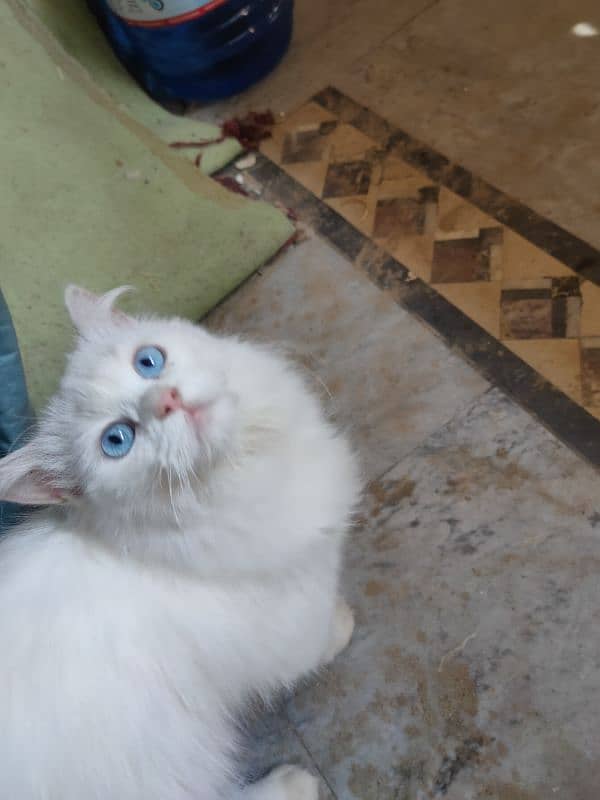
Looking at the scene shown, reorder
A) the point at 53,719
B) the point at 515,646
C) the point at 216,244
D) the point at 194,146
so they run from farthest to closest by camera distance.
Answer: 1. the point at 194,146
2. the point at 216,244
3. the point at 515,646
4. the point at 53,719

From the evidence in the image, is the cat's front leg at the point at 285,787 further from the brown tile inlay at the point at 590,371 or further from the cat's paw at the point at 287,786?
the brown tile inlay at the point at 590,371

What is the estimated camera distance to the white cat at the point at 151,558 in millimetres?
738

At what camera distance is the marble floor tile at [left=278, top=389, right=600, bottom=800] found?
1.02 meters

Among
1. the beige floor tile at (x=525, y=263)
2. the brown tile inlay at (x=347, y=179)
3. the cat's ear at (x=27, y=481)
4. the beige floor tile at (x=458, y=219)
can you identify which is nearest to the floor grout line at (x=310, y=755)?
the cat's ear at (x=27, y=481)

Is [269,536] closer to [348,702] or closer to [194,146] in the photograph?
[348,702]

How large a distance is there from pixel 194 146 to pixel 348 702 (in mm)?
1607

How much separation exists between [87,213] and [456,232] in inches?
36.8

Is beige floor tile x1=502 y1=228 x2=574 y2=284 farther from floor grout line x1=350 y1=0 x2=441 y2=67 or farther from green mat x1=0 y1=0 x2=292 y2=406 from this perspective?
floor grout line x1=350 y1=0 x2=441 y2=67

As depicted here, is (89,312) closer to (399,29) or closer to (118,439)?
(118,439)

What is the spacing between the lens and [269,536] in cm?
82

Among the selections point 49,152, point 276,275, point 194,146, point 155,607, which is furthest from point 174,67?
point 155,607

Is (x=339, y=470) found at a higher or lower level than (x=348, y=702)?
higher

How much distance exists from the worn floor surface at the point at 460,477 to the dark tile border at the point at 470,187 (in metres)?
0.03

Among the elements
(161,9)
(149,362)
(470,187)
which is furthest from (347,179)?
(149,362)
